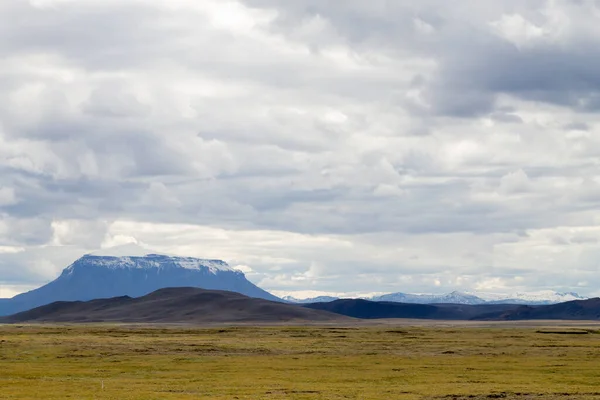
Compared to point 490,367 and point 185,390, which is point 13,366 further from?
point 490,367

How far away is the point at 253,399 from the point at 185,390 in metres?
8.18

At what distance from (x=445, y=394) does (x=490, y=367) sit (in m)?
25.0

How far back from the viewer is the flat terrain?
63188 millimetres

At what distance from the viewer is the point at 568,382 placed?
236 feet

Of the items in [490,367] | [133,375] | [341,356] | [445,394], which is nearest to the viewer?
[445,394]

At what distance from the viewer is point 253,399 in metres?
58.1

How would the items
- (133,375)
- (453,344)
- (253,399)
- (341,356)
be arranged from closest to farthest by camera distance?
(253,399) → (133,375) → (341,356) → (453,344)

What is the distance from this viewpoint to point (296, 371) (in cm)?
8138

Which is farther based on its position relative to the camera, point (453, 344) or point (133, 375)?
point (453, 344)

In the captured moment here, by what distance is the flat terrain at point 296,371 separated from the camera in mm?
63188

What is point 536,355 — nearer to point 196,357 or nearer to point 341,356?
point 341,356

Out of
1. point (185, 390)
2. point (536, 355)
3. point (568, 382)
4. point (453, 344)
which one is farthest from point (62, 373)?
point (453, 344)

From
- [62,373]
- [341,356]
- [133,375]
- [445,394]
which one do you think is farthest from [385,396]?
[341,356]

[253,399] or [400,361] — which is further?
[400,361]
